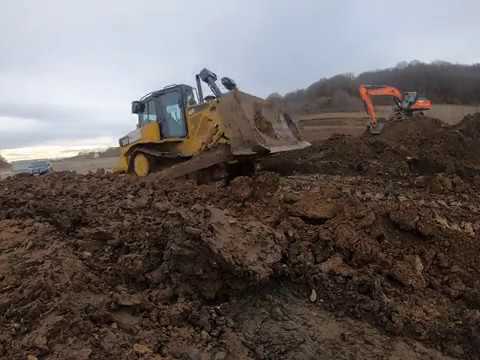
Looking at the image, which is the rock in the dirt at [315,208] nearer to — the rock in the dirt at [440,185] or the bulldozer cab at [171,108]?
the rock in the dirt at [440,185]

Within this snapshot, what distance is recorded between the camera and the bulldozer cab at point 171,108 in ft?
27.6

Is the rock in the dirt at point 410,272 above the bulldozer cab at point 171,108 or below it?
below

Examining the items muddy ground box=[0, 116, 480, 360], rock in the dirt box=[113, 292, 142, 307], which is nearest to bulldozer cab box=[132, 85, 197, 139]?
muddy ground box=[0, 116, 480, 360]

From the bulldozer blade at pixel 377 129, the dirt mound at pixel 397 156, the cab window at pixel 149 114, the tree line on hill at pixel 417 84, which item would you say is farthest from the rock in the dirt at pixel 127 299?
the tree line on hill at pixel 417 84

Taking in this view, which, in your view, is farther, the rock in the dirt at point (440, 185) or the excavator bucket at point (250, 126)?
the excavator bucket at point (250, 126)

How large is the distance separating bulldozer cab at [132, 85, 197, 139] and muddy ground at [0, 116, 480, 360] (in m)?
3.32

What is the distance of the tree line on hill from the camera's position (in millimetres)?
22750

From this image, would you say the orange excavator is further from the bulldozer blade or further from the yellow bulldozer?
the yellow bulldozer

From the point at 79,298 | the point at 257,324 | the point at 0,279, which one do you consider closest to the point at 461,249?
the point at 257,324

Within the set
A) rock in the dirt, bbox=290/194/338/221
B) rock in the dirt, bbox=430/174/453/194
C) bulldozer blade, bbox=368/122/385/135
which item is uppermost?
bulldozer blade, bbox=368/122/385/135

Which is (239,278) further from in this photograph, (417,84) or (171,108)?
(417,84)

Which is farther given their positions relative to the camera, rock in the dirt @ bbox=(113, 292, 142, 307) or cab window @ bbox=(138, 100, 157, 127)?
cab window @ bbox=(138, 100, 157, 127)

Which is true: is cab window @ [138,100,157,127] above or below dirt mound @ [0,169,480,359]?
above

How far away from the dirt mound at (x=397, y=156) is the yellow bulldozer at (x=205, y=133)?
92 cm
